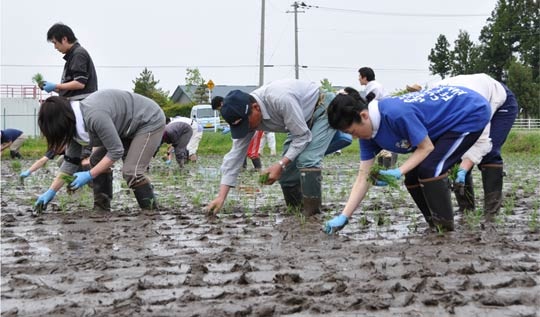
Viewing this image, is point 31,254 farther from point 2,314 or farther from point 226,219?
point 226,219

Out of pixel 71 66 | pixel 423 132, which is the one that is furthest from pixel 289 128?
pixel 71 66

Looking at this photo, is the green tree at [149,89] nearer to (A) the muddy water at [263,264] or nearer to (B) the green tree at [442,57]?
(B) the green tree at [442,57]

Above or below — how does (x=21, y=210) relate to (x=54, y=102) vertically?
below

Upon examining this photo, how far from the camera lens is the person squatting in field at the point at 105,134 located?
5332 mm

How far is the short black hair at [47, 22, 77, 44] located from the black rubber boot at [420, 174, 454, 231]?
3.56 meters

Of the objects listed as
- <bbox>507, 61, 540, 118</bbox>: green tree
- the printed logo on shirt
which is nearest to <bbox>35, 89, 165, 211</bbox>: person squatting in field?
the printed logo on shirt

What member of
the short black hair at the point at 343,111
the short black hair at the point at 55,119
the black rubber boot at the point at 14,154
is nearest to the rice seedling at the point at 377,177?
the short black hair at the point at 343,111

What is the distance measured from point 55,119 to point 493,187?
355 centimetres

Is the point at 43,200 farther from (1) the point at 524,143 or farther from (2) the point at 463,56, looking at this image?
(2) the point at 463,56

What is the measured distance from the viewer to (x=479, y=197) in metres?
7.33

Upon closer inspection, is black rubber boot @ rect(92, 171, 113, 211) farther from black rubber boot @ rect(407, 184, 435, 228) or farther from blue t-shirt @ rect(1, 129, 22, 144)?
blue t-shirt @ rect(1, 129, 22, 144)

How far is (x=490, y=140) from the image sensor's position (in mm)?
5680

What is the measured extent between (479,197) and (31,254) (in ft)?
15.7

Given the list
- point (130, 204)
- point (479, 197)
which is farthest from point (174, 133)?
point (479, 197)
